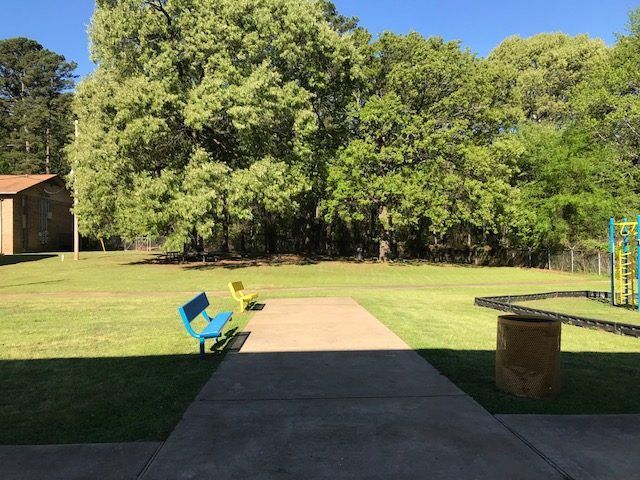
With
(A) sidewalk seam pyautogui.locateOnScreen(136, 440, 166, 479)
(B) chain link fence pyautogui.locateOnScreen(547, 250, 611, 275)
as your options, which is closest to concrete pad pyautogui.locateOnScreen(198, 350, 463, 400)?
(A) sidewalk seam pyautogui.locateOnScreen(136, 440, 166, 479)

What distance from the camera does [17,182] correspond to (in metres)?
48.9

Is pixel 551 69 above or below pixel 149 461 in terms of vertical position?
above

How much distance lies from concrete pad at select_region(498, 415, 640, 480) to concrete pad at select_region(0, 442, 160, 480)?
128 inches

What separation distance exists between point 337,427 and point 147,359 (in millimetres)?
3941

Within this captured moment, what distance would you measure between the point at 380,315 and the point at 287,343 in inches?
146

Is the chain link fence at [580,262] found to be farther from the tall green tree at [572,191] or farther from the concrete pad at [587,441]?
the concrete pad at [587,441]

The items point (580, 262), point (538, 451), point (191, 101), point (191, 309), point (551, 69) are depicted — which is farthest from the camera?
point (551, 69)

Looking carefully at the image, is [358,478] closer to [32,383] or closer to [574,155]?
[32,383]

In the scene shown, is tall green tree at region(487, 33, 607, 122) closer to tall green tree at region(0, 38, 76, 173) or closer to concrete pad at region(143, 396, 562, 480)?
concrete pad at region(143, 396, 562, 480)

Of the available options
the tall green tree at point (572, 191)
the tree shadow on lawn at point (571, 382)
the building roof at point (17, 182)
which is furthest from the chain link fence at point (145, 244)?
the tree shadow on lawn at point (571, 382)

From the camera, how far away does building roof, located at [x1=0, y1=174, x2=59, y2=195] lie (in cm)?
4584

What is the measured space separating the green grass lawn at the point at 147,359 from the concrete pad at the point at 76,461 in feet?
0.67

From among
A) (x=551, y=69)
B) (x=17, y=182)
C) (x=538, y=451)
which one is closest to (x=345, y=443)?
(x=538, y=451)

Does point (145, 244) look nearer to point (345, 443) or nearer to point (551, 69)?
point (551, 69)
